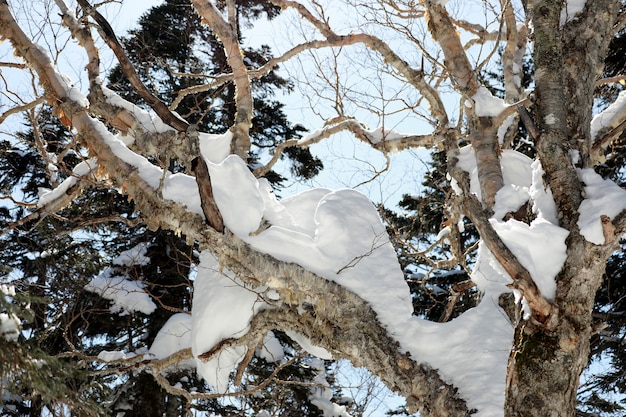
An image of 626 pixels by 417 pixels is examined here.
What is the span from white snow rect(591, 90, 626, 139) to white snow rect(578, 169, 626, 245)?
2.90 feet

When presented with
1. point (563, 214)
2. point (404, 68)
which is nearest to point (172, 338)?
point (404, 68)

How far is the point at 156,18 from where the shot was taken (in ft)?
33.5

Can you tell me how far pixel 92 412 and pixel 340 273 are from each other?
202 centimetres

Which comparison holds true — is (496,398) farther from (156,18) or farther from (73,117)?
(156,18)

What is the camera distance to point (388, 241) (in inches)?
172

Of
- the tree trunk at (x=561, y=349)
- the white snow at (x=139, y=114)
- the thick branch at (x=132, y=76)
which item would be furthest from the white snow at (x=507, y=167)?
the white snow at (x=139, y=114)

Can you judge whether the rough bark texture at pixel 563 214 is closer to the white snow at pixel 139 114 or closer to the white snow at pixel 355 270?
the white snow at pixel 355 270

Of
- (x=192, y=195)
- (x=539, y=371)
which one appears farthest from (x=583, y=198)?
(x=192, y=195)

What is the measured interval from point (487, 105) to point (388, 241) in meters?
1.41

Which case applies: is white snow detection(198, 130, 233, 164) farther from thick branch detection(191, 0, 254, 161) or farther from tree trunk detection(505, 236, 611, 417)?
tree trunk detection(505, 236, 611, 417)

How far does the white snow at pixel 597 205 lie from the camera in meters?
3.24

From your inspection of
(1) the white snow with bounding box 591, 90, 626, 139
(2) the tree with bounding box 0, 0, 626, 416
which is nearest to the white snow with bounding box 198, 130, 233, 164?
(2) the tree with bounding box 0, 0, 626, 416

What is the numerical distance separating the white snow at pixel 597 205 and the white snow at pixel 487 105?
1.18 m

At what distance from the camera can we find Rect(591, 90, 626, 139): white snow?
13.9 ft
